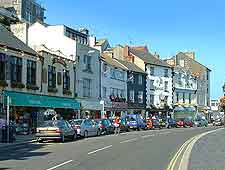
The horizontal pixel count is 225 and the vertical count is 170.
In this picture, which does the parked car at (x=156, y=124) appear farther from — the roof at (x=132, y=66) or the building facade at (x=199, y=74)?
the building facade at (x=199, y=74)

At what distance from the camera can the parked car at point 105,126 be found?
43.8 metres

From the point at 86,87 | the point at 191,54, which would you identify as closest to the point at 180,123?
the point at 86,87

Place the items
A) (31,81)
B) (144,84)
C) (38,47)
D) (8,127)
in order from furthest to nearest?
(144,84)
(38,47)
(31,81)
(8,127)

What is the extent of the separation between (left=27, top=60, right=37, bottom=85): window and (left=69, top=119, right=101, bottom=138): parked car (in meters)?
7.22

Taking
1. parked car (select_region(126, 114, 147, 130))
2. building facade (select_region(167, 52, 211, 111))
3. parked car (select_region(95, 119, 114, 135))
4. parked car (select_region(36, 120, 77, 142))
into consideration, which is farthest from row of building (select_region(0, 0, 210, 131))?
parked car (select_region(36, 120, 77, 142))

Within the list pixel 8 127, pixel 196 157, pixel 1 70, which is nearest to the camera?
pixel 196 157

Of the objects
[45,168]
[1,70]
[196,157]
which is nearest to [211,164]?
[196,157]

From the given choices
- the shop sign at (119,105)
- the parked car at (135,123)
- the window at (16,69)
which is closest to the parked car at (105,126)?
the window at (16,69)

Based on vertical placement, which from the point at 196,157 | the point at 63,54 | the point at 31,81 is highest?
the point at 63,54

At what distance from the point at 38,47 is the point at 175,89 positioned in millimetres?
41149

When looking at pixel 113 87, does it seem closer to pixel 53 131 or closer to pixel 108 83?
pixel 108 83

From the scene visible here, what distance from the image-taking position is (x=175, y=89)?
91.1m

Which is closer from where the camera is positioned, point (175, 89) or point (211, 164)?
point (211, 164)

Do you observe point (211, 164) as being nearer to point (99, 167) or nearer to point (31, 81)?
point (99, 167)
